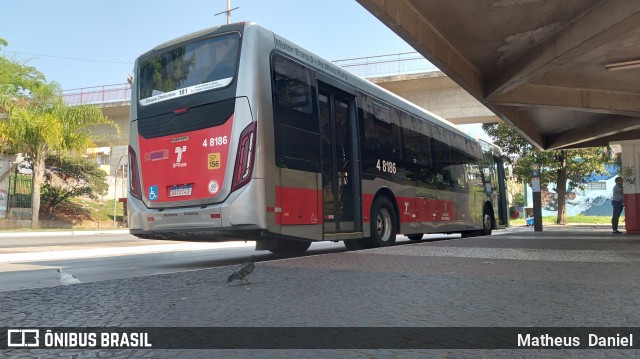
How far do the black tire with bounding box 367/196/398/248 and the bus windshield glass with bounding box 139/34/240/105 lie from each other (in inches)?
157

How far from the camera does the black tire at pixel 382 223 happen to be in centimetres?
931

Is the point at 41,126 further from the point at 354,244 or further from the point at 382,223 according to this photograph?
the point at 382,223

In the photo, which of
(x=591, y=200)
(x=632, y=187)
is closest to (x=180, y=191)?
(x=632, y=187)

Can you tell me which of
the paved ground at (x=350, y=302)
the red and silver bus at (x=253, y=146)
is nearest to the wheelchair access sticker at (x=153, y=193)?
the red and silver bus at (x=253, y=146)

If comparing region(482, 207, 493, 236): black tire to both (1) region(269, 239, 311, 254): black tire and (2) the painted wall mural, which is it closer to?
(1) region(269, 239, 311, 254): black tire

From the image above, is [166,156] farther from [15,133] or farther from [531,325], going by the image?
[15,133]

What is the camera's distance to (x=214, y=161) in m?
6.93

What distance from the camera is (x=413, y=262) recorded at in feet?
20.0

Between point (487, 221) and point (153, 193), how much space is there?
41.5ft

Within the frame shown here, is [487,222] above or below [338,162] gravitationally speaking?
below

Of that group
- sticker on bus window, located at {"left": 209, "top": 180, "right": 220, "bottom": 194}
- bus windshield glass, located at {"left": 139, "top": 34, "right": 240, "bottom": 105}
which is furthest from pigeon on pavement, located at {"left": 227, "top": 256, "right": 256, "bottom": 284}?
bus windshield glass, located at {"left": 139, "top": 34, "right": 240, "bottom": 105}

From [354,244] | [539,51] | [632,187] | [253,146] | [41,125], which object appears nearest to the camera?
[253,146]

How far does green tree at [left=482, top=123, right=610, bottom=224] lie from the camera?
29.0m

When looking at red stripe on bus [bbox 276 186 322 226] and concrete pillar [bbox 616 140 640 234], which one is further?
concrete pillar [bbox 616 140 640 234]
